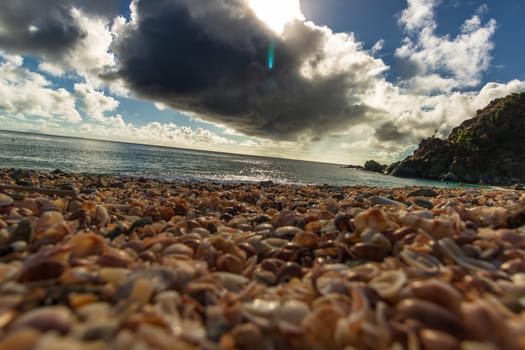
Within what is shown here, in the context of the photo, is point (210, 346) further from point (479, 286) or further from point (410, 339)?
point (479, 286)

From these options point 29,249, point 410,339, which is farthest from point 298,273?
point 29,249

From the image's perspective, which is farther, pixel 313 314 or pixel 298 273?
pixel 298 273

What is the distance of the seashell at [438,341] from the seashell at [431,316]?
31mm

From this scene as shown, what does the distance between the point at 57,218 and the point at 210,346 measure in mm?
2293

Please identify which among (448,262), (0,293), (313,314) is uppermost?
(448,262)

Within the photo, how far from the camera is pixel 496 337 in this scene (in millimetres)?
847

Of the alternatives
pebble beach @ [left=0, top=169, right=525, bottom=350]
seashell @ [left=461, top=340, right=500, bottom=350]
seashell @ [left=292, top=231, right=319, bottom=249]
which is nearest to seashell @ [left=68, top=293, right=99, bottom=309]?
pebble beach @ [left=0, top=169, right=525, bottom=350]

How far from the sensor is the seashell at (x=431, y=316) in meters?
0.94

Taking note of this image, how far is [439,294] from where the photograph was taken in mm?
1052

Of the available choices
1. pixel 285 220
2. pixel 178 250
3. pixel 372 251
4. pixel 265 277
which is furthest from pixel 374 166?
pixel 178 250

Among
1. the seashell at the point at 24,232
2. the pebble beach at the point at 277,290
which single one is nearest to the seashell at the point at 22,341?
the pebble beach at the point at 277,290

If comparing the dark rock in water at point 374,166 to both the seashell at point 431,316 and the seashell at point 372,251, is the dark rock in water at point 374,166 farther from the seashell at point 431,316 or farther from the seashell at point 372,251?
the seashell at point 431,316

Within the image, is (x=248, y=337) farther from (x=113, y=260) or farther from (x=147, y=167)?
(x=147, y=167)

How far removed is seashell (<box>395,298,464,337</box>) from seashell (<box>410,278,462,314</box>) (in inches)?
1.3
